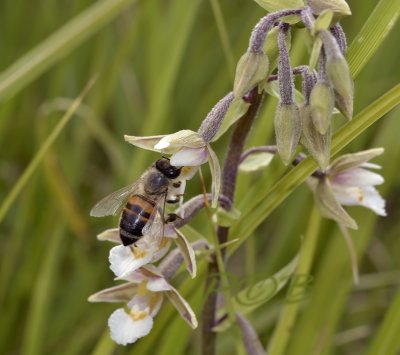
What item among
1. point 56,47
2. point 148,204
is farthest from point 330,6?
point 56,47

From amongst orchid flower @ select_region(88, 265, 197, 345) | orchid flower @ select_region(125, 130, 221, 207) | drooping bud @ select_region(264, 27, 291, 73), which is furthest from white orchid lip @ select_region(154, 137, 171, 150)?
orchid flower @ select_region(88, 265, 197, 345)

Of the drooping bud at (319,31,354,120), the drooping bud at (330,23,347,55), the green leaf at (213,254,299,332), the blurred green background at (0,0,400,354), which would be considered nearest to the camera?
the drooping bud at (319,31,354,120)

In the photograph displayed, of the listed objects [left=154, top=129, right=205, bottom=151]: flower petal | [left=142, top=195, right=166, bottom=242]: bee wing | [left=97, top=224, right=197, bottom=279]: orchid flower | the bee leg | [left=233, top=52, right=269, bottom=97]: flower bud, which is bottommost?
[left=97, top=224, right=197, bottom=279]: orchid flower

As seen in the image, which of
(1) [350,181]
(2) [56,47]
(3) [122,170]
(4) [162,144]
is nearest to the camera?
(4) [162,144]

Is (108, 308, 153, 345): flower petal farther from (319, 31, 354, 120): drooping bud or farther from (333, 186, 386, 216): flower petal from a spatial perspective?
(319, 31, 354, 120): drooping bud

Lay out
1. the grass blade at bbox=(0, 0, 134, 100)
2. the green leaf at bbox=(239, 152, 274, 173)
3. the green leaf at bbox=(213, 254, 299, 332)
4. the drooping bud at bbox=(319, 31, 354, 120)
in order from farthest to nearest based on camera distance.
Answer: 1. the grass blade at bbox=(0, 0, 134, 100)
2. the green leaf at bbox=(213, 254, 299, 332)
3. the green leaf at bbox=(239, 152, 274, 173)
4. the drooping bud at bbox=(319, 31, 354, 120)

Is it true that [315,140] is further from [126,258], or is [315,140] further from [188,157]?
[126,258]

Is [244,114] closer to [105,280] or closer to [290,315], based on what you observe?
[290,315]
